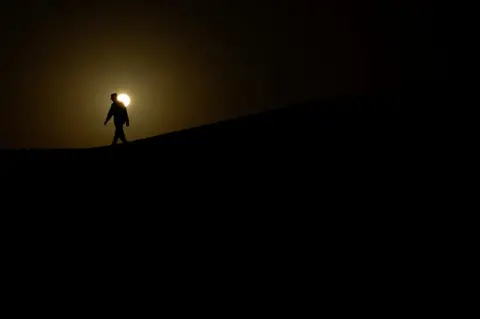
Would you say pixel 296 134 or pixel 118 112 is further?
pixel 118 112

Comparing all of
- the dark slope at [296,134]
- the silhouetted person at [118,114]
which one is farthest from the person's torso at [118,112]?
the dark slope at [296,134]

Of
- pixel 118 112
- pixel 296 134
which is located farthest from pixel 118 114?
pixel 296 134

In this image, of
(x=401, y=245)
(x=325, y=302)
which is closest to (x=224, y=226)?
(x=325, y=302)

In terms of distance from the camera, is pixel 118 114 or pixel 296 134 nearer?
pixel 296 134

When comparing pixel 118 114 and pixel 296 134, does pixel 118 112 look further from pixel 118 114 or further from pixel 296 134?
pixel 296 134

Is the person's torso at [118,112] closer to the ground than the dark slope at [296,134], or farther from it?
farther from it

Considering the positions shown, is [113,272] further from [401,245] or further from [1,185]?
[401,245]

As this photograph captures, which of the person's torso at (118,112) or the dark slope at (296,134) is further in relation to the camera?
the person's torso at (118,112)

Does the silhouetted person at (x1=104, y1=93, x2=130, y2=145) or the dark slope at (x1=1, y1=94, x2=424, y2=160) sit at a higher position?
the silhouetted person at (x1=104, y1=93, x2=130, y2=145)

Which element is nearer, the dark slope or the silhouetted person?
the dark slope

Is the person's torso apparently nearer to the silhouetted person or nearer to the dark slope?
the silhouetted person

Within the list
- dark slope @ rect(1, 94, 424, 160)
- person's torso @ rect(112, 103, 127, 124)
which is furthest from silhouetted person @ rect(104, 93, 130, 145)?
dark slope @ rect(1, 94, 424, 160)

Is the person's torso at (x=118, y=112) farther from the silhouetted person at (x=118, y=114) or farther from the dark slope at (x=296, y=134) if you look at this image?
the dark slope at (x=296, y=134)

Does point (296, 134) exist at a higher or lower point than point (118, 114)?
lower
